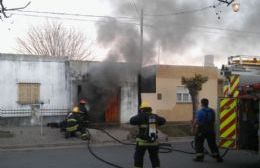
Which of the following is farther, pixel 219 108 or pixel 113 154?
pixel 113 154

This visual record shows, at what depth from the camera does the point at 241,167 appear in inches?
499

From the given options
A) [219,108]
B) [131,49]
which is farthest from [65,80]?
[219,108]

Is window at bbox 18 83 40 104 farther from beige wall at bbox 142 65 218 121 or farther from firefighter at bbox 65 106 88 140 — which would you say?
beige wall at bbox 142 65 218 121

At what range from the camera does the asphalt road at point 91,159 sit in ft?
41.0

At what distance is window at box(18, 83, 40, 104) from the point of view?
74.1ft

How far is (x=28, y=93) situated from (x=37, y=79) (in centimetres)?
76

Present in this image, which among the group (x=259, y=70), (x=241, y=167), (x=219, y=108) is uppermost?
(x=259, y=70)

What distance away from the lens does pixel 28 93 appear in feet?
74.6

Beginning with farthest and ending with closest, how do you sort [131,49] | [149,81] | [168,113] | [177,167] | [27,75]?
[168,113] < [149,81] < [27,75] < [131,49] < [177,167]

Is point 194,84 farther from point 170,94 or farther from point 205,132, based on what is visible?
point 205,132

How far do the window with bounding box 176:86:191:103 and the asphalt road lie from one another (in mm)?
12091

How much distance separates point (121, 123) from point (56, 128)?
14.0 feet

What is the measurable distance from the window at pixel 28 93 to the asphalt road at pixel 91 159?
6640 millimetres

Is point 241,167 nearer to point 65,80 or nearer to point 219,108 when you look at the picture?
point 219,108
